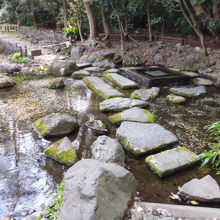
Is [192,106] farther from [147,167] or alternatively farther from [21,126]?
[21,126]

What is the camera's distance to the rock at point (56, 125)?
4148 millimetres

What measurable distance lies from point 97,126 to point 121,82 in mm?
2934

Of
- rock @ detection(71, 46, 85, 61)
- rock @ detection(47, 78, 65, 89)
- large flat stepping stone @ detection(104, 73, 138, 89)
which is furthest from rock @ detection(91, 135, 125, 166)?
rock @ detection(71, 46, 85, 61)

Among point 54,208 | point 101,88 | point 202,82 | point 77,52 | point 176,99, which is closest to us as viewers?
point 54,208

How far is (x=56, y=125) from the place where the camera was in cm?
417

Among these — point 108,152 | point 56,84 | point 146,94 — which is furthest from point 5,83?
point 108,152

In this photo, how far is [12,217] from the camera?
8.34 ft

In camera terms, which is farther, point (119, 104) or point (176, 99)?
point (176, 99)

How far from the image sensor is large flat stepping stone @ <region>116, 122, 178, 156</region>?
3633 mm

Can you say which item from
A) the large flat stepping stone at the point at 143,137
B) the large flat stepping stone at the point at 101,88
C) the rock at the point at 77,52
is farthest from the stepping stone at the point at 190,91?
the rock at the point at 77,52

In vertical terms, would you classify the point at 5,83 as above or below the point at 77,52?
below

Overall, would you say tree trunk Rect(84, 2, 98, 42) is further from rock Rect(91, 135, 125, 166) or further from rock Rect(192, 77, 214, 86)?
rock Rect(91, 135, 125, 166)

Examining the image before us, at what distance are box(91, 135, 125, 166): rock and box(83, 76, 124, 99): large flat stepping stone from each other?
8.31 ft

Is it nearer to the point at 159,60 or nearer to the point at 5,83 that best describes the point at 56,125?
the point at 5,83
